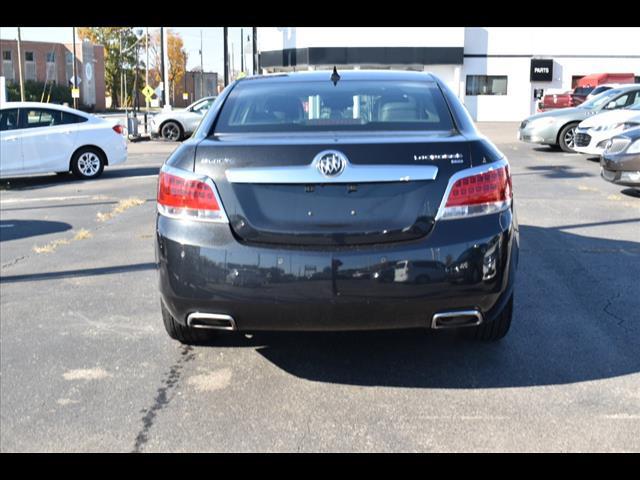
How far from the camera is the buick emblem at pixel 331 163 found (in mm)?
3326

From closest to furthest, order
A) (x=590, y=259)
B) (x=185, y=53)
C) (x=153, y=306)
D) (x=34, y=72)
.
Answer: (x=153, y=306) → (x=590, y=259) → (x=34, y=72) → (x=185, y=53)

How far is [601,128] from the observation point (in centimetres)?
1525

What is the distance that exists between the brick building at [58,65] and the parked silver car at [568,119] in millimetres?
62154

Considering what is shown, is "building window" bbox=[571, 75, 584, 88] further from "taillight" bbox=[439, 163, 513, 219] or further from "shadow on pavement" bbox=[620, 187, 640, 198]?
"taillight" bbox=[439, 163, 513, 219]

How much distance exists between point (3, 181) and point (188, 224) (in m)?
12.6

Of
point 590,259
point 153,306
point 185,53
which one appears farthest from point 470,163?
point 185,53

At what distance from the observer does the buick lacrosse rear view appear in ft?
10.9

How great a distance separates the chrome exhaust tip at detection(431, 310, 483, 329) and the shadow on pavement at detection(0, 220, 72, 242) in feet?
20.7

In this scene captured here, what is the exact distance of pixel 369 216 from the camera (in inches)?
131

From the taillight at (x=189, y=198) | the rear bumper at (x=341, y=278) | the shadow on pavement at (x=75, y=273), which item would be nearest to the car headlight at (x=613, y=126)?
the shadow on pavement at (x=75, y=273)

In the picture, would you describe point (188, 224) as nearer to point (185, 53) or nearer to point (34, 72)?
point (34, 72)

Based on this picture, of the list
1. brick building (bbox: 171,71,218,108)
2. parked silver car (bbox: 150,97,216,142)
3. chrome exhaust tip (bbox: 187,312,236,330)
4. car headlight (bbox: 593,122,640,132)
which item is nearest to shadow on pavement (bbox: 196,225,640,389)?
chrome exhaust tip (bbox: 187,312,236,330)

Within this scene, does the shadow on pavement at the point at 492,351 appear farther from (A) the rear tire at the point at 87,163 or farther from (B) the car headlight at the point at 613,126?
(A) the rear tire at the point at 87,163

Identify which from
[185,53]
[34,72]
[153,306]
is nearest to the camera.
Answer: [153,306]
